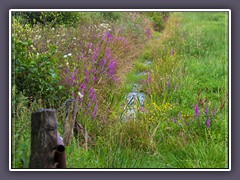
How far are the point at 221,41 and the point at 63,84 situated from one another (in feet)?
16.1

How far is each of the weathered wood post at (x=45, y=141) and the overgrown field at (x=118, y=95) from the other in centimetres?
27

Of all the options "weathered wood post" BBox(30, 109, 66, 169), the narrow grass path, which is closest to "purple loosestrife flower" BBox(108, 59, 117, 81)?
the narrow grass path

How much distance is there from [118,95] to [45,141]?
2.75m

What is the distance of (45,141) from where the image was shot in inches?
120

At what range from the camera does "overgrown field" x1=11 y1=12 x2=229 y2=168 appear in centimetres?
396

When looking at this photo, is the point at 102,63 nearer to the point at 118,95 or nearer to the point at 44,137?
the point at 118,95

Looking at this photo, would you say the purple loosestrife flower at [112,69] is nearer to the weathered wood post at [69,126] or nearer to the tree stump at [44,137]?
the weathered wood post at [69,126]

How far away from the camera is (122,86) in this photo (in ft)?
20.3

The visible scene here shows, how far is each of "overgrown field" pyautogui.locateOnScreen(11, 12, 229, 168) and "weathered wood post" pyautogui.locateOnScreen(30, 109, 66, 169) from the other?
0.90ft

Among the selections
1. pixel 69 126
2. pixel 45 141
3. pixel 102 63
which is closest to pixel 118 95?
pixel 102 63

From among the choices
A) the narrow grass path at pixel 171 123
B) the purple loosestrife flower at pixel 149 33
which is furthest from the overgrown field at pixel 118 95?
the purple loosestrife flower at pixel 149 33

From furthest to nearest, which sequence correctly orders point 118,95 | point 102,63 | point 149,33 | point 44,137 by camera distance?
1. point 149,33
2. point 102,63
3. point 118,95
4. point 44,137

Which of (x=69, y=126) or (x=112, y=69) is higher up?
(x=112, y=69)
